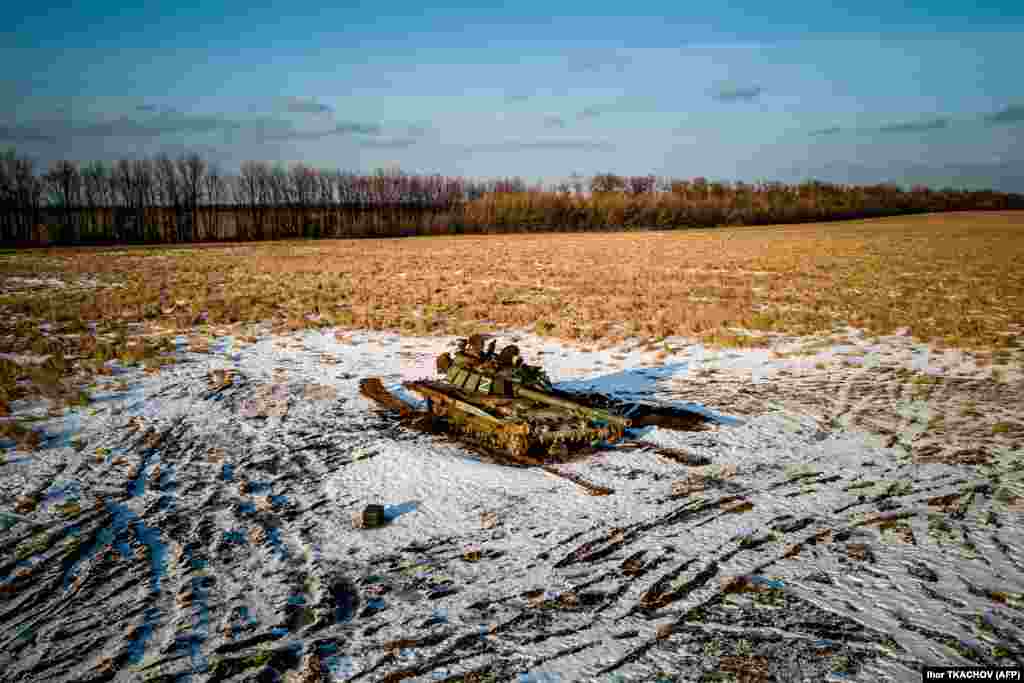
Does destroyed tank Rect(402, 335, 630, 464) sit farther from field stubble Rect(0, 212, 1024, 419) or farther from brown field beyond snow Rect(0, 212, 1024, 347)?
brown field beyond snow Rect(0, 212, 1024, 347)

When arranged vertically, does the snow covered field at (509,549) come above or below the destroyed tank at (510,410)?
below

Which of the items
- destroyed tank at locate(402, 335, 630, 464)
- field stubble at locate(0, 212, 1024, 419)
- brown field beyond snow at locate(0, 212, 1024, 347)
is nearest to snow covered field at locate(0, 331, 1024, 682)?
destroyed tank at locate(402, 335, 630, 464)

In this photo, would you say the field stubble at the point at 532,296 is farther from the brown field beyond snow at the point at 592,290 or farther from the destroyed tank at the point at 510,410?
the destroyed tank at the point at 510,410

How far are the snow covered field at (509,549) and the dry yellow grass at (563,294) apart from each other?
780 centimetres

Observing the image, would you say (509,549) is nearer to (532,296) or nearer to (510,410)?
(510,410)

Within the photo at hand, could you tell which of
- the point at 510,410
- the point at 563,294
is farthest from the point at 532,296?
the point at 510,410

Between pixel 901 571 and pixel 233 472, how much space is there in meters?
8.99

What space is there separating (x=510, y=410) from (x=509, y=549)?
11.0 ft

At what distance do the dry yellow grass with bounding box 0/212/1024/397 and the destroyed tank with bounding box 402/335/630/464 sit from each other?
8.34 metres

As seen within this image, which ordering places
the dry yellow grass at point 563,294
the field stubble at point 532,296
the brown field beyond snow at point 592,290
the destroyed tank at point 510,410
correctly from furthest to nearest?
the brown field beyond snow at point 592,290 < the dry yellow grass at point 563,294 < the field stubble at point 532,296 < the destroyed tank at point 510,410

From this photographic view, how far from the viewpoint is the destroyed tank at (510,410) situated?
386 inches

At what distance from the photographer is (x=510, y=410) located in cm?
1029

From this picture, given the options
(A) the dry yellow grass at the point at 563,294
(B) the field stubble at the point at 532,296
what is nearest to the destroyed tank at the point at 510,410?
(B) the field stubble at the point at 532,296

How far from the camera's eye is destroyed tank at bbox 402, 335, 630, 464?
9.80 m
